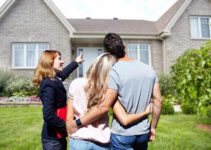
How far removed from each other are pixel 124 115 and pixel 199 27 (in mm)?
16947

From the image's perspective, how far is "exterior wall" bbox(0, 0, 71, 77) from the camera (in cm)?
1584

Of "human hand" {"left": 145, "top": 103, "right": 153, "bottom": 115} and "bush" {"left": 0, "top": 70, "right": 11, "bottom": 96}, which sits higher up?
"bush" {"left": 0, "top": 70, "right": 11, "bottom": 96}

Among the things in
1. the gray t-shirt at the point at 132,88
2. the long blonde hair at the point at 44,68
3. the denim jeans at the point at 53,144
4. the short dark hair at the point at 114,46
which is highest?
the short dark hair at the point at 114,46

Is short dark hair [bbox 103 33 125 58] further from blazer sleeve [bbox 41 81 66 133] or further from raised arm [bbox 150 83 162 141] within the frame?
blazer sleeve [bbox 41 81 66 133]

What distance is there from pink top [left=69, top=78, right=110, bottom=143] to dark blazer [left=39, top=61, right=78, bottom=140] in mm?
243

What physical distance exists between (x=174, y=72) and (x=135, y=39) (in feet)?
12.3

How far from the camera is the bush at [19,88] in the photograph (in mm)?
13961

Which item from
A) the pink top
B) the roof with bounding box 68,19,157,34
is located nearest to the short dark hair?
the pink top

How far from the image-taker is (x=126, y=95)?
236 centimetres

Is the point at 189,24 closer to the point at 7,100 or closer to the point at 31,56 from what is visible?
the point at 31,56

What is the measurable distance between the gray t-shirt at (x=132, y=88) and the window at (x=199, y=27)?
16.4 m

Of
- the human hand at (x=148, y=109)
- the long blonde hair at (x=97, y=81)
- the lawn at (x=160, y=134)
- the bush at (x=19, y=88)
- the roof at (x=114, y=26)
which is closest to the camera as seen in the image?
the long blonde hair at (x=97, y=81)

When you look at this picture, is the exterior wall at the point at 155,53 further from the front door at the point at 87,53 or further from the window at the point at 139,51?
the front door at the point at 87,53

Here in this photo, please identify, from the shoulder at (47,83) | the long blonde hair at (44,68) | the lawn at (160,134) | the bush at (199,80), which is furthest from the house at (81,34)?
the shoulder at (47,83)
